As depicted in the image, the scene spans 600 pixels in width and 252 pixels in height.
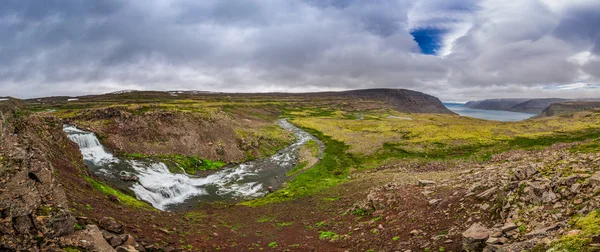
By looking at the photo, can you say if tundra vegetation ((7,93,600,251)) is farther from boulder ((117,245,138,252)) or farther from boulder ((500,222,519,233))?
boulder ((117,245,138,252))

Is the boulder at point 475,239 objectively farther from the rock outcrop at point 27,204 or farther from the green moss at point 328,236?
the rock outcrop at point 27,204

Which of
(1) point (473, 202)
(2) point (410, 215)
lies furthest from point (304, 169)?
(1) point (473, 202)

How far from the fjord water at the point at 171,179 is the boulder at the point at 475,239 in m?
28.5

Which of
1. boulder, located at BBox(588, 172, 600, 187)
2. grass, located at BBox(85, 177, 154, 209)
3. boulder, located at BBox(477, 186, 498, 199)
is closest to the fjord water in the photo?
grass, located at BBox(85, 177, 154, 209)

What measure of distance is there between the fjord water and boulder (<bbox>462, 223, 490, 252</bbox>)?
93.5ft

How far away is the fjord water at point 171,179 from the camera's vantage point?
34.2 m

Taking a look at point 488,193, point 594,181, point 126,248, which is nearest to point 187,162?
point 126,248

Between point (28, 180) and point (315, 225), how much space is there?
1778 centimetres

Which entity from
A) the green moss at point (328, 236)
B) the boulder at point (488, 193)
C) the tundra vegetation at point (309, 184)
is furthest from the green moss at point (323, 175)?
the boulder at point (488, 193)

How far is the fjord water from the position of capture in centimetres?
3422

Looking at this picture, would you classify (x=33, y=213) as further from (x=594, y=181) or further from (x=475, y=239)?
(x=594, y=181)

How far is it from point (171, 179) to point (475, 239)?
127 ft

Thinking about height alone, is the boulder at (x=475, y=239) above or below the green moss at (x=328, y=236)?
above

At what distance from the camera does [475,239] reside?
11.2m
